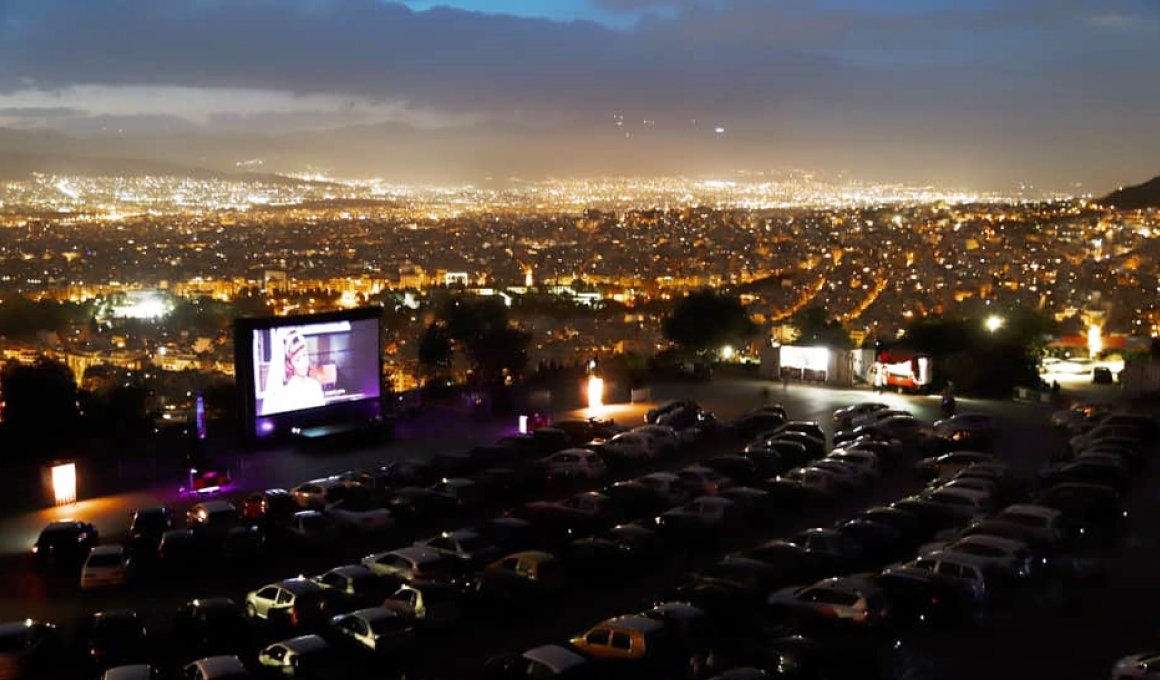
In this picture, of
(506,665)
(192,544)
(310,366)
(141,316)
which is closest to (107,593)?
(192,544)

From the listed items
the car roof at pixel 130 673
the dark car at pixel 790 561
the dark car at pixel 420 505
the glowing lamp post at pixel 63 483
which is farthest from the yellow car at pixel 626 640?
the glowing lamp post at pixel 63 483

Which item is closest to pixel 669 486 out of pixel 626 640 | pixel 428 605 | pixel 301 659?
pixel 428 605

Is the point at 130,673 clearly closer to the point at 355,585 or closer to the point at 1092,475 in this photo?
the point at 355,585

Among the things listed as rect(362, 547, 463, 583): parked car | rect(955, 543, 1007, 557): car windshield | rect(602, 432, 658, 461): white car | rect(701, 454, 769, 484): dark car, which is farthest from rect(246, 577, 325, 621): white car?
rect(602, 432, 658, 461): white car

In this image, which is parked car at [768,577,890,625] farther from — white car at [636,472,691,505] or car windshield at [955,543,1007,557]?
white car at [636,472,691,505]

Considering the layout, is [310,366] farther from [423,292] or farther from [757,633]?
[423,292]

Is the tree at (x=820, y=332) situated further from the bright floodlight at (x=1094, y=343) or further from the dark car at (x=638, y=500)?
the dark car at (x=638, y=500)
